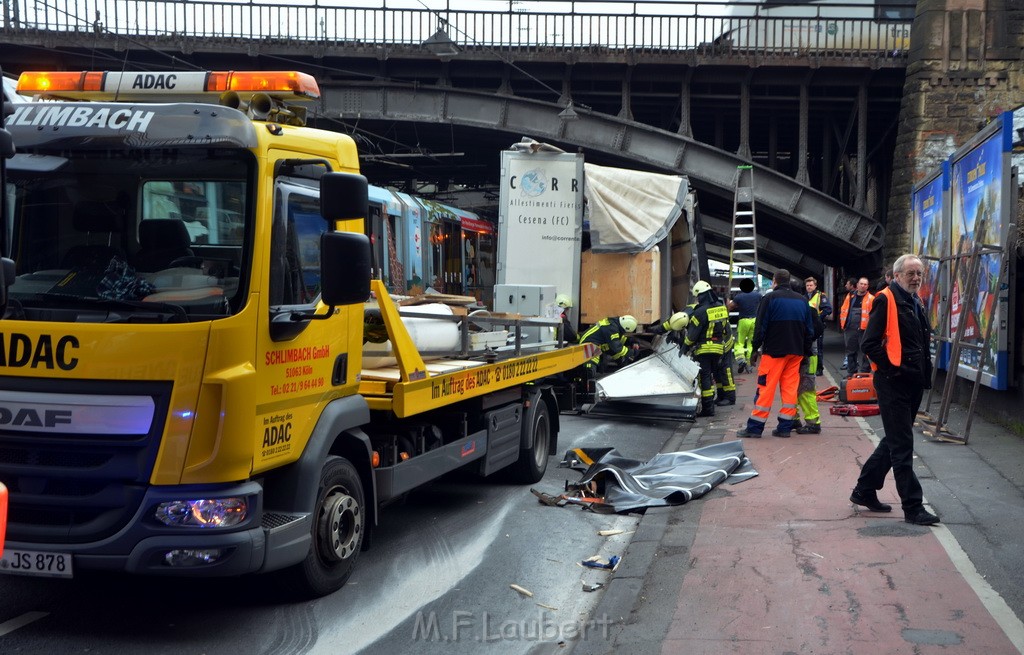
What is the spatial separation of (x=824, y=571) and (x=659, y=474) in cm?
288

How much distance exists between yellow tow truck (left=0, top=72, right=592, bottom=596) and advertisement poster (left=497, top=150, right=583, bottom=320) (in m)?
9.39

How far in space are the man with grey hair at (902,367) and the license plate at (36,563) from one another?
5.01 meters

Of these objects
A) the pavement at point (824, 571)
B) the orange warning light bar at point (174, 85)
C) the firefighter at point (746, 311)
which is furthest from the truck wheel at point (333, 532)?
the firefighter at point (746, 311)

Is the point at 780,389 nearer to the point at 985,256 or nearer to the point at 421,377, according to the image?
the point at 985,256

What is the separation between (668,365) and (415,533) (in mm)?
6646

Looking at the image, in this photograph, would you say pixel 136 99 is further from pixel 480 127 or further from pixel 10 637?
pixel 480 127

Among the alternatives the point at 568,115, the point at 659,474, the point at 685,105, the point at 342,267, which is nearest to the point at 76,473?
the point at 342,267

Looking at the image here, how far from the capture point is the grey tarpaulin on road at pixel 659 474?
8.05m

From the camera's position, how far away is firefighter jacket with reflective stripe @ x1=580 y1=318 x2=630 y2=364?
1277 centimetres

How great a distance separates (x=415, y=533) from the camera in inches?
287

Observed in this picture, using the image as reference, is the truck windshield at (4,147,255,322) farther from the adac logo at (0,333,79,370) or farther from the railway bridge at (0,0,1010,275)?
the railway bridge at (0,0,1010,275)

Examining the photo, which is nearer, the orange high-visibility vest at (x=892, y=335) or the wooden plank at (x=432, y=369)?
the wooden plank at (x=432, y=369)

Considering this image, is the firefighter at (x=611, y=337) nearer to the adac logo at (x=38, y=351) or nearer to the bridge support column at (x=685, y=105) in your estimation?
the adac logo at (x=38, y=351)

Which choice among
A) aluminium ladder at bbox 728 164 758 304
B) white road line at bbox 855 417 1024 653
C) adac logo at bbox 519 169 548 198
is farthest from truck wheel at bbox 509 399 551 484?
aluminium ladder at bbox 728 164 758 304
